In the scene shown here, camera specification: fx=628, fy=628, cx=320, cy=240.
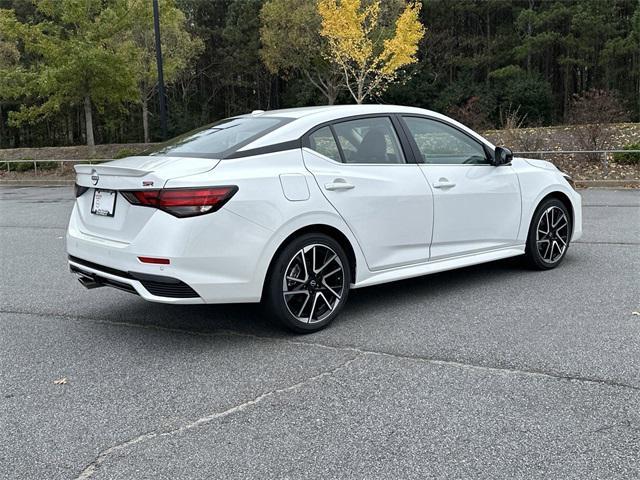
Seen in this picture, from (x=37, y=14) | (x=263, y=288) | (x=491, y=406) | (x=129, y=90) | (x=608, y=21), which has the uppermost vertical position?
(x=37, y=14)

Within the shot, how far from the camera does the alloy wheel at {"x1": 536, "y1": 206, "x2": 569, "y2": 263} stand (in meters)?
6.21

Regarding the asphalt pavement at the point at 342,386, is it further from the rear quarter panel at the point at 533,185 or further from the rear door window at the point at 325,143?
the rear door window at the point at 325,143

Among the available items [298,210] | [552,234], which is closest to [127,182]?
[298,210]

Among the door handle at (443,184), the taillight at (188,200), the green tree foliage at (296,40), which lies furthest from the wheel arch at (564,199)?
the green tree foliage at (296,40)

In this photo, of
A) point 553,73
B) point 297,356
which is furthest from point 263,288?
point 553,73

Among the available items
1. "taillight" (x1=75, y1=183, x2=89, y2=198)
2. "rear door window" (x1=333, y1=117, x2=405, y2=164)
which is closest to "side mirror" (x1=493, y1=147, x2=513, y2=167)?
"rear door window" (x1=333, y1=117, x2=405, y2=164)

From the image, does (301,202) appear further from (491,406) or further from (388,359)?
(491,406)

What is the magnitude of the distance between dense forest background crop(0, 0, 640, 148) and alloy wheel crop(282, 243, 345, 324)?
30286mm

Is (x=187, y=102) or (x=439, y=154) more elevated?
(x=187, y=102)

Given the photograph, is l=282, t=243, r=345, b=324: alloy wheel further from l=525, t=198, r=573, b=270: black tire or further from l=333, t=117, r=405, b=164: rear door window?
l=525, t=198, r=573, b=270: black tire

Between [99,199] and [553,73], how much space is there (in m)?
52.0

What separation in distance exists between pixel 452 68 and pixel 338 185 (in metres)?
47.8

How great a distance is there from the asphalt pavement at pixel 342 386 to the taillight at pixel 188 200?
981mm

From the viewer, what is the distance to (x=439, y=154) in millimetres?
5516
